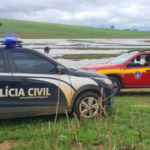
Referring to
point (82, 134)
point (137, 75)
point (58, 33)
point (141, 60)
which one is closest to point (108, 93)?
point (82, 134)

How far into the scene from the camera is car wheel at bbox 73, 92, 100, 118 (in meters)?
5.38

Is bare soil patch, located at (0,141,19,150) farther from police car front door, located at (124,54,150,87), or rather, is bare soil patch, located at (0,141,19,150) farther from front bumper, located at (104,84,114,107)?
police car front door, located at (124,54,150,87)

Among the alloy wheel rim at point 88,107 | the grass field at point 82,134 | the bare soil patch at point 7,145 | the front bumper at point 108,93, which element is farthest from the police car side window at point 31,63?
the bare soil patch at point 7,145

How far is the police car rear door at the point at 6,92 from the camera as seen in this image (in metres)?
4.73

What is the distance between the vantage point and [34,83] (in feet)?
16.3

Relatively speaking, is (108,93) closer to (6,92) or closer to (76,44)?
(6,92)

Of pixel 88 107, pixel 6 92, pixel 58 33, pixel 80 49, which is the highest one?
pixel 58 33

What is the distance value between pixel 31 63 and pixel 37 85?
509mm

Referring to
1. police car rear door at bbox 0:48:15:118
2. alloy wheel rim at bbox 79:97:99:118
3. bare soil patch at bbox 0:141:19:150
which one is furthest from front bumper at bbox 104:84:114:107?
bare soil patch at bbox 0:141:19:150

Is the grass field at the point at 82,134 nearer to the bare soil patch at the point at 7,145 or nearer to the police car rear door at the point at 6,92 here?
the bare soil patch at the point at 7,145

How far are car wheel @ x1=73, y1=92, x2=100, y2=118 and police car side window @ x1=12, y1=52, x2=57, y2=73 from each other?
0.84m

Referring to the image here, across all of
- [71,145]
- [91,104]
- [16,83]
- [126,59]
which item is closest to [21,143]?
[71,145]

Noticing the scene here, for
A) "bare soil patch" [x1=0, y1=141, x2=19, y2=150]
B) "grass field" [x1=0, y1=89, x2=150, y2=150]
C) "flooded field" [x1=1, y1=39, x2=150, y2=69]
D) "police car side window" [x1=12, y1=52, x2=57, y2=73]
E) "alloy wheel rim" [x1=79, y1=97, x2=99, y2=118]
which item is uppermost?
"flooded field" [x1=1, y1=39, x2=150, y2=69]

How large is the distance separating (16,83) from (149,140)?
2597mm
